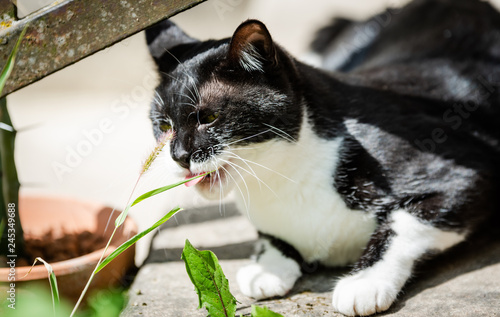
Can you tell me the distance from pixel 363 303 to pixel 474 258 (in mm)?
565

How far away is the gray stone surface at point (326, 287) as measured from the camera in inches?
59.9

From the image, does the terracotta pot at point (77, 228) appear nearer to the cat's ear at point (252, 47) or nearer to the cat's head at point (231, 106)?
the cat's head at point (231, 106)

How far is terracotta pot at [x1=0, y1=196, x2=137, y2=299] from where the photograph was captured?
5.46 ft

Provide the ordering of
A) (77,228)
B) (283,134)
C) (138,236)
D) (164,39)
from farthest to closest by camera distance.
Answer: (77,228) < (164,39) < (283,134) < (138,236)

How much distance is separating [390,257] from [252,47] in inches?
29.7

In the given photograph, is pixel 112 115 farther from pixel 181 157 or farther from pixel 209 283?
pixel 209 283

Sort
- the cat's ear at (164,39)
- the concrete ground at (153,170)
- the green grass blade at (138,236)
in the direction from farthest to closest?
1. the cat's ear at (164,39)
2. the concrete ground at (153,170)
3. the green grass blade at (138,236)

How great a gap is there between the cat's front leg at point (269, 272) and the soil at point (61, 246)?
544 mm

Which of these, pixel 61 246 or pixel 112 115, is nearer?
pixel 61 246

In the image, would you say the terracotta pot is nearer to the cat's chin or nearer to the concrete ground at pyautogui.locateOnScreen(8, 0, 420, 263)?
the concrete ground at pyautogui.locateOnScreen(8, 0, 420, 263)

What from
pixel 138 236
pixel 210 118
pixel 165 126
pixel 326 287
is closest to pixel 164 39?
pixel 165 126

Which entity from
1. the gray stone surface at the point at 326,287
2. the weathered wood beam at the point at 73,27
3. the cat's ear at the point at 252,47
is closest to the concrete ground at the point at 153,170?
the gray stone surface at the point at 326,287

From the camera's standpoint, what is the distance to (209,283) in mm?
1421

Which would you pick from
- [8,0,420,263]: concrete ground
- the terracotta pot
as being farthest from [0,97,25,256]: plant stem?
[8,0,420,263]: concrete ground
